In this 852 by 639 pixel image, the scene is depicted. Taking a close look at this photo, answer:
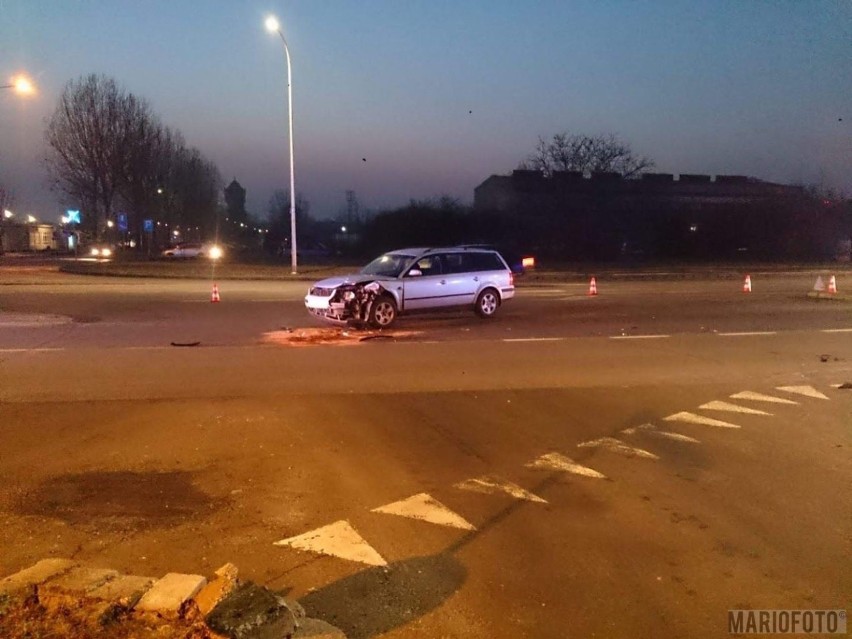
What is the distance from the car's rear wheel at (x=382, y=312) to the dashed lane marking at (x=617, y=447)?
940 cm

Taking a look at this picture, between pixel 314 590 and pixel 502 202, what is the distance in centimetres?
6527

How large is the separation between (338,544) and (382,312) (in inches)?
471

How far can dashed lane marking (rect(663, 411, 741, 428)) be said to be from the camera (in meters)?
8.96

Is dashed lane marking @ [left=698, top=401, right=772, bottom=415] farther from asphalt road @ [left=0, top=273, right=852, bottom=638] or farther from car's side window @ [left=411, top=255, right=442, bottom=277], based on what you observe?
car's side window @ [left=411, top=255, right=442, bottom=277]

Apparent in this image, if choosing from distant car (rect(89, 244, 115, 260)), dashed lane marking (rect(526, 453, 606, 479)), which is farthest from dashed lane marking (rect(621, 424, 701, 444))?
distant car (rect(89, 244, 115, 260))

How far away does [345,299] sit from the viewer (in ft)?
55.0

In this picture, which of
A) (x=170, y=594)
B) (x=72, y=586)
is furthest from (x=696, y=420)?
(x=72, y=586)

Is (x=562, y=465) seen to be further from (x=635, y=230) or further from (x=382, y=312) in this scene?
(x=635, y=230)

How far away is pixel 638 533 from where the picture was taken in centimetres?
573

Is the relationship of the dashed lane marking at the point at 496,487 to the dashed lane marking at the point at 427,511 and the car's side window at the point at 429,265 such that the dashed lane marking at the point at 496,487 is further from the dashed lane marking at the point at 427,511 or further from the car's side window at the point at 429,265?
the car's side window at the point at 429,265

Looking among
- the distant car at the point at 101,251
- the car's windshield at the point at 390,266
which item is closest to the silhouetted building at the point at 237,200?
the distant car at the point at 101,251

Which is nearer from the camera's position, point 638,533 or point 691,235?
point 638,533

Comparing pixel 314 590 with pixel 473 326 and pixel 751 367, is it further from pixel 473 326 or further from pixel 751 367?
pixel 473 326

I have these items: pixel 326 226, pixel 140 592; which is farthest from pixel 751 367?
pixel 326 226
